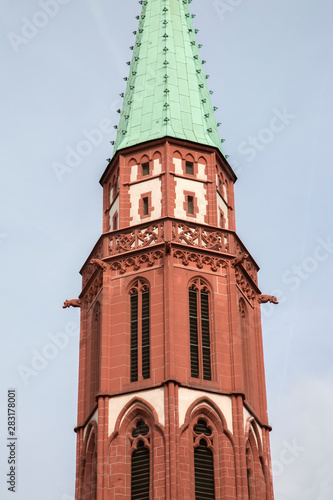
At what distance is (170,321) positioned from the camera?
5112 centimetres

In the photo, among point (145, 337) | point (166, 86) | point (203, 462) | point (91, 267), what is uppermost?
point (166, 86)

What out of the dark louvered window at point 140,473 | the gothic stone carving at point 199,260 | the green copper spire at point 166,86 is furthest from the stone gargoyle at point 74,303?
the dark louvered window at point 140,473

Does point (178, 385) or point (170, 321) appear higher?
point (170, 321)

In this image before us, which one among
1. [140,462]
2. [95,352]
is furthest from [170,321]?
[140,462]

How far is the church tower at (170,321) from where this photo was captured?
1923 inches

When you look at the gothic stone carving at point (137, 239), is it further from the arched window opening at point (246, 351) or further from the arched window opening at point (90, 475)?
the arched window opening at point (90, 475)

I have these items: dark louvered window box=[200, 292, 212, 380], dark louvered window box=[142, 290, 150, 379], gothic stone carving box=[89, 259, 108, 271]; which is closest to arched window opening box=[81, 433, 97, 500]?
dark louvered window box=[142, 290, 150, 379]

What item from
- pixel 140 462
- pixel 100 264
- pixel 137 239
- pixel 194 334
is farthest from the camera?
pixel 137 239

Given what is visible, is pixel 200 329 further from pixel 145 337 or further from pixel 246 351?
pixel 246 351

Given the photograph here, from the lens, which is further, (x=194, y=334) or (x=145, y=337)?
(x=194, y=334)

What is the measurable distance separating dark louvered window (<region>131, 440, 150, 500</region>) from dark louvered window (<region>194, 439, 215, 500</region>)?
1715mm

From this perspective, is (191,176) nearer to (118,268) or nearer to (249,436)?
(118,268)

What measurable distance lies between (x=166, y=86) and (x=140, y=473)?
59.8 feet

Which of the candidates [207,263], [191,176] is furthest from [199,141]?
[207,263]
